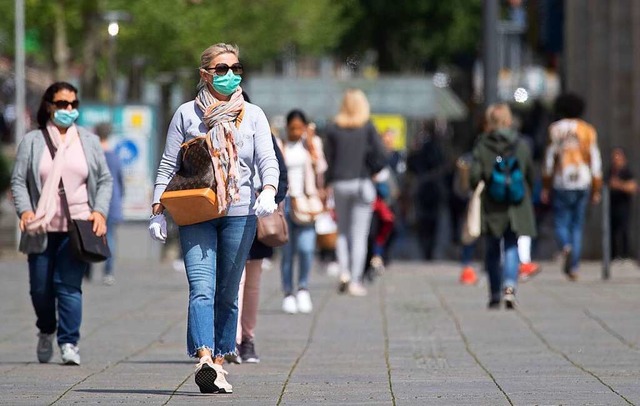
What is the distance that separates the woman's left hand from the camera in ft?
37.4

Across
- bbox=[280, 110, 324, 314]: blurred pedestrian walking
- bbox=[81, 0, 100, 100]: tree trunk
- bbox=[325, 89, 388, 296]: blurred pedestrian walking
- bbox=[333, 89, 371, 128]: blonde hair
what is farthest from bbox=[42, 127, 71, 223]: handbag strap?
bbox=[81, 0, 100, 100]: tree trunk

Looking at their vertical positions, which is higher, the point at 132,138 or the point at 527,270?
the point at 132,138

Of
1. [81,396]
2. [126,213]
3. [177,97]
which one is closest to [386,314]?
[81,396]

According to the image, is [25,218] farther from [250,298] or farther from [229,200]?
[229,200]

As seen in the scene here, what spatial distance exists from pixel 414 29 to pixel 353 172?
134 feet

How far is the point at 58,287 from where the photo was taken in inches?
453

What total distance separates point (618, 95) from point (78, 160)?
556 inches

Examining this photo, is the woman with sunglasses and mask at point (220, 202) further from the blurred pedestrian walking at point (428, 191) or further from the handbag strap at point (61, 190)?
the blurred pedestrian walking at point (428, 191)

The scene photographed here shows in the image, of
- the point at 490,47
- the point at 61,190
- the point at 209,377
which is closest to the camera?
the point at 209,377

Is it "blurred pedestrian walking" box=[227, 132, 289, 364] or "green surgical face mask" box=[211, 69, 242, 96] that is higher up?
"green surgical face mask" box=[211, 69, 242, 96]

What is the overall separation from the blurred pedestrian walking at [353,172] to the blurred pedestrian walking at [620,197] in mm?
5484

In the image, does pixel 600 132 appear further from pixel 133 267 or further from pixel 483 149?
pixel 483 149

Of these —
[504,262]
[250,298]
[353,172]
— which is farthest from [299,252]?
[250,298]

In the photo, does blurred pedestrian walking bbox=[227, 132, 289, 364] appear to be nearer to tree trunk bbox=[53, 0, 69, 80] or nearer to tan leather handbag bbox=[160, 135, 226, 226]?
tan leather handbag bbox=[160, 135, 226, 226]
